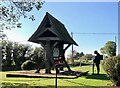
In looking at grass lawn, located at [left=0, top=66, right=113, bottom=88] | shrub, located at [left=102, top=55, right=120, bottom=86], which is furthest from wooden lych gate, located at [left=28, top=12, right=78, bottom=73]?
shrub, located at [left=102, top=55, right=120, bottom=86]

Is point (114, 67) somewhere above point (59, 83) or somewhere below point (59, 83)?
above

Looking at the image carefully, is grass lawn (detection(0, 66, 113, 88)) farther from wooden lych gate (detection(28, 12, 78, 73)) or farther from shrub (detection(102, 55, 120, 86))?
wooden lych gate (detection(28, 12, 78, 73))

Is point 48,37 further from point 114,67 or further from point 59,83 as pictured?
point 114,67

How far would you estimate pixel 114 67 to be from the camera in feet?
42.5

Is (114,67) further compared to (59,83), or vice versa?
(59,83)

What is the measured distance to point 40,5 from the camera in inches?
647

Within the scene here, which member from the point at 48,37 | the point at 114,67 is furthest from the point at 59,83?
the point at 48,37

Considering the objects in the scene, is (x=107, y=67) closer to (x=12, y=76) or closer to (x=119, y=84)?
(x=119, y=84)

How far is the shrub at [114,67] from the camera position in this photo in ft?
42.2

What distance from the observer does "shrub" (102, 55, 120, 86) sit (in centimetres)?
1287

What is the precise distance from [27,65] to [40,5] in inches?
562

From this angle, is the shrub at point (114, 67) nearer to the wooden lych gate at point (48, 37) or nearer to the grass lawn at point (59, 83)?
the grass lawn at point (59, 83)

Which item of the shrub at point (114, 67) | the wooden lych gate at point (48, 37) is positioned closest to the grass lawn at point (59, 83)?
the shrub at point (114, 67)

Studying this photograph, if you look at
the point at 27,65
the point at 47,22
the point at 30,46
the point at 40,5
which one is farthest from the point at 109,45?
the point at 40,5
